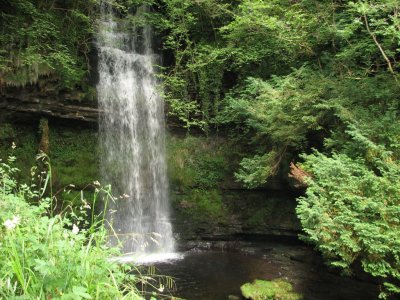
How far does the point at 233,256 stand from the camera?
32.8 ft


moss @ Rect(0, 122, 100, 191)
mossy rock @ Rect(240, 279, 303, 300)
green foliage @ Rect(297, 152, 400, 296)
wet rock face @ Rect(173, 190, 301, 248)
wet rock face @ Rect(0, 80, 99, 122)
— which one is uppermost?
wet rock face @ Rect(0, 80, 99, 122)

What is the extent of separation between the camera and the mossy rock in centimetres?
634

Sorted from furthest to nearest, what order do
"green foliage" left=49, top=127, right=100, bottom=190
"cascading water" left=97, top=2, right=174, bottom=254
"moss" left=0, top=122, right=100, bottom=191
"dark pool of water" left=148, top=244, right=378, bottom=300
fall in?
"cascading water" left=97, top=2, right=174, bottom=254 < "green foliage" left=49, top=127, right=100, bottom=190 < "moss" left=0, top=122, right=100, bottom=191 < "dark pool of water" left=148, top=244, right=378, bottom=300

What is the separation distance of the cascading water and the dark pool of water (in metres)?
1.80

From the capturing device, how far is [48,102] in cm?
995

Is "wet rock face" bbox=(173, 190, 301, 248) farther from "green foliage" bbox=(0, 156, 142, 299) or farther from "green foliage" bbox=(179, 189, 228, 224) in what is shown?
"green foliage" bbox=(0, 156, 142, 299)

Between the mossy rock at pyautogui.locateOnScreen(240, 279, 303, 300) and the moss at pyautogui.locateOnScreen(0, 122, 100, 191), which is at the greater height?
the moss at pyautogui.locateOnScreen(0, 122, 100, 191)

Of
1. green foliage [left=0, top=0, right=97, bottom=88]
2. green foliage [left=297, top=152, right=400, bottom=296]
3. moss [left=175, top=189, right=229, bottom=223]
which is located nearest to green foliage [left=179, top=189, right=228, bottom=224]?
moss [left=175, top=189, right=229, bottom=223]

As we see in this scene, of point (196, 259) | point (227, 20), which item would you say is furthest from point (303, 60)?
point (196, 259)

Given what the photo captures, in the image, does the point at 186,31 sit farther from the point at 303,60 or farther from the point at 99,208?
the point at 99,208

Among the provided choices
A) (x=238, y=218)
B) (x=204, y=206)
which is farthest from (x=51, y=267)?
(x=238, y=218)

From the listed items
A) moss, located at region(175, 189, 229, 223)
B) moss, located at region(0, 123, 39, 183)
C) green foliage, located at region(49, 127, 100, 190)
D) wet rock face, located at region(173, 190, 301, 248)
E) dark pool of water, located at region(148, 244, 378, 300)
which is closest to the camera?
dark pool of water, located at region(148, 244, 378, 300)

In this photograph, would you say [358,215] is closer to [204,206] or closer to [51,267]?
[51,267]

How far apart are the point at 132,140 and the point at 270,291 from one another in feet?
21.5
